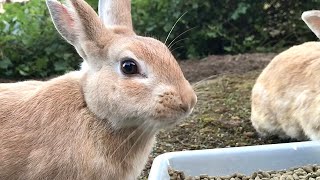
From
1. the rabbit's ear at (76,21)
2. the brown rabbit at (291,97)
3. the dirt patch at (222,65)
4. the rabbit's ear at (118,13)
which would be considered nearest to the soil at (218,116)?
the dirt patch at (222,65)

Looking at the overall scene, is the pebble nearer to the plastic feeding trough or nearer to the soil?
the plastic feeding trough

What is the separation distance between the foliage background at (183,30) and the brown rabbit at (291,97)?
1993 mm

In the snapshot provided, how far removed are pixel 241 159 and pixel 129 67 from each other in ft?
2.97

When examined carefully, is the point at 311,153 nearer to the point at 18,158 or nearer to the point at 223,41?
the point at 18,158

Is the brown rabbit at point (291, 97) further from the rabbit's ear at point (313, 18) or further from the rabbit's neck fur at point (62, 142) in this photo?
the rabbit's neck fur at point (62, 142)

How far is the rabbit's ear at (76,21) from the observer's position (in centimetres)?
301

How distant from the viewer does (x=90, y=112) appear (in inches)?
122

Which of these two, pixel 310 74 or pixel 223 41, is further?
pixel 223 41

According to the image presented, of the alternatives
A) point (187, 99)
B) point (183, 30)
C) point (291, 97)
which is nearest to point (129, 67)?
point (187, 99)

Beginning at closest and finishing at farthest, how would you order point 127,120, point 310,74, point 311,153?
point 127,120 → point 311,153 → point 310,74

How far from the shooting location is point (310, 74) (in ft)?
13.8

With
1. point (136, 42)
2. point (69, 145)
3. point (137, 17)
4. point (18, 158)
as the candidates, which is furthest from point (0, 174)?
point (137, 17)

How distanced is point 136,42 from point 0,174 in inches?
34.3

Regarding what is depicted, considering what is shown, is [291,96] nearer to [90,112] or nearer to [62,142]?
[90,112]
